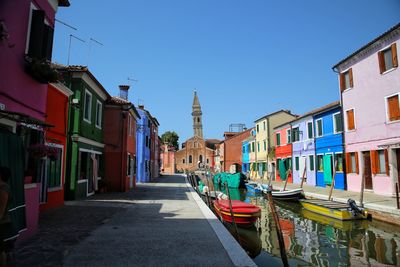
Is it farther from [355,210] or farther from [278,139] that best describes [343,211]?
[278,139]

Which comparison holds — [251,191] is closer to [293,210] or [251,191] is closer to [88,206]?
[293,210]

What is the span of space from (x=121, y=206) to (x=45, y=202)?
2.78 m

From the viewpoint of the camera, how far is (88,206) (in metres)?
12.6

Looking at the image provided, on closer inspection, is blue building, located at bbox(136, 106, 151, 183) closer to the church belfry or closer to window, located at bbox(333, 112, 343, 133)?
window, located at bbox(333, 112, 343, 133)

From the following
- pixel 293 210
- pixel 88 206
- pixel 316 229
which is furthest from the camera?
pixel 293 210

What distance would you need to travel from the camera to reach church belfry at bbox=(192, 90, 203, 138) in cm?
9762

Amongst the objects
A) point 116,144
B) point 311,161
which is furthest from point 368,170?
point 116,144

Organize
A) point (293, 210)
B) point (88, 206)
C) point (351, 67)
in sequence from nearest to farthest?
point (88, 206) → point (293, 210) → point (351, 67)

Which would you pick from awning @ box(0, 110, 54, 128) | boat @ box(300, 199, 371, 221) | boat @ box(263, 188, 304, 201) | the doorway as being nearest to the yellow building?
boat @ box(263, 188, 304, 201)

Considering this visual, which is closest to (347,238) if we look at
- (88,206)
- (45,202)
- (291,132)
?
(88,206)

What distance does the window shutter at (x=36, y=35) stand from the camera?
23.4 feet

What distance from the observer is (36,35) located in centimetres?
718

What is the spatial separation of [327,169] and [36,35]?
23.1 m

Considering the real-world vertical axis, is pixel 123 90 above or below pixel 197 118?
below
